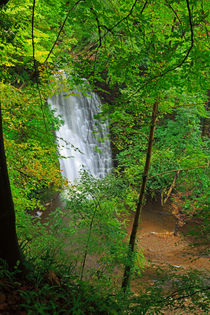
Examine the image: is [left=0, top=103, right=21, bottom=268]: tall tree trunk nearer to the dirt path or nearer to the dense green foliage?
the dense green foliage

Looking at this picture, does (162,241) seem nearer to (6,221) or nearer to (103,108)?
(103,108)

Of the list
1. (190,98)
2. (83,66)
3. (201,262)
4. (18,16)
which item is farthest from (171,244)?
(18,16)

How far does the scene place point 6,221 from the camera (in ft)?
6.98

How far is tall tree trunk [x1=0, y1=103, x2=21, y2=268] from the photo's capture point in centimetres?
209

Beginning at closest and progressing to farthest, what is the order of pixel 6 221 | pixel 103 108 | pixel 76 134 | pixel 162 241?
pixel 6 221 < pixel 103 108 < pixel 162 241 < pixel 76 134

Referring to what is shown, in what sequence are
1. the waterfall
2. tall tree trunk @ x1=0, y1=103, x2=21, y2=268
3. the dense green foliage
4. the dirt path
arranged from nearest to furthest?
1. tall tree trunk @ x1=0, y1=103, x2=21, y2=268
2. the dense green foliage
3. the dirt path
4. the waterfall

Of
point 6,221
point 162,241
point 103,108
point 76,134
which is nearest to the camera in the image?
point 6,221

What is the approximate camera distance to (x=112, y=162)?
16328 mm

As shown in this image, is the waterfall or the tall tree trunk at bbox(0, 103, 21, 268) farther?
the waterfall

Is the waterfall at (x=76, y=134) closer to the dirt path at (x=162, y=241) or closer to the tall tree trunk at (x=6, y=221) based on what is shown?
the dirt path at (x=162, y=241)

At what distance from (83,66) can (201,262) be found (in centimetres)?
868

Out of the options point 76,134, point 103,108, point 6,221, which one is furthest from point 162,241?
point 6,221

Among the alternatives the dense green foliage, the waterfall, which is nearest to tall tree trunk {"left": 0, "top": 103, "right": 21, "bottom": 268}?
the dense green foliage

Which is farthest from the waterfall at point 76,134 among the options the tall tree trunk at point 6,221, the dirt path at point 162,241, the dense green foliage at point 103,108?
the tall tree trunk at point 6,221
